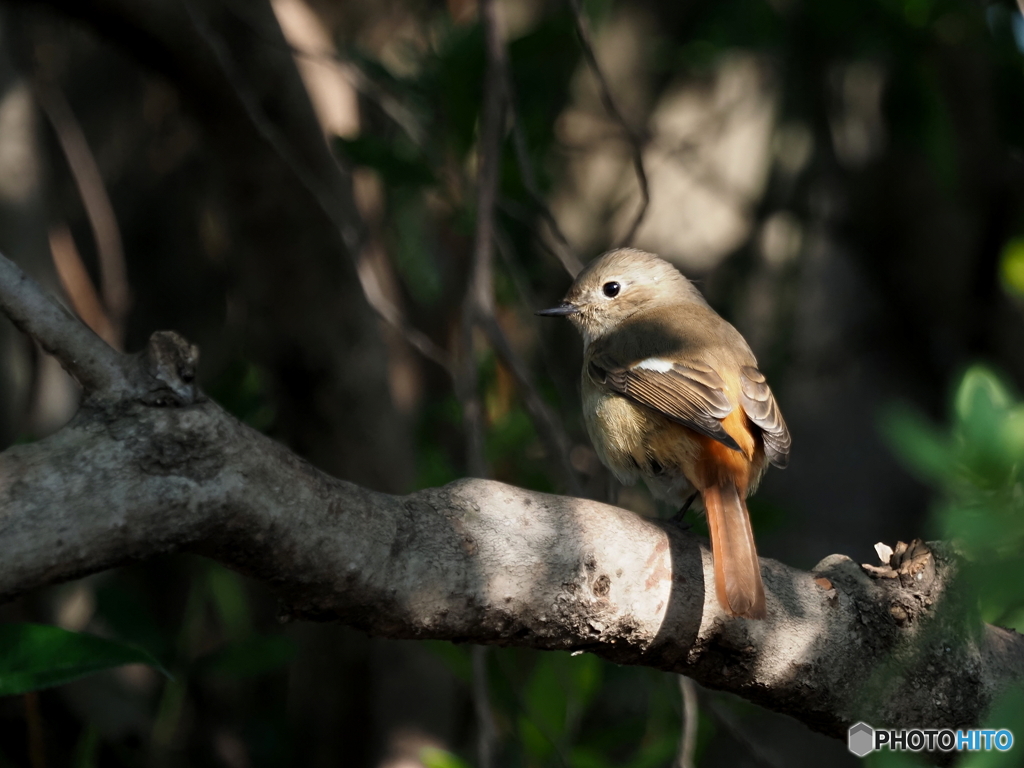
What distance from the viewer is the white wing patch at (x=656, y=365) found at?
2885 millimetres

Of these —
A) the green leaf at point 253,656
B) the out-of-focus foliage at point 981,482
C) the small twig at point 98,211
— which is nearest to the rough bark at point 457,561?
the out-of-focus foliage at point 981,482


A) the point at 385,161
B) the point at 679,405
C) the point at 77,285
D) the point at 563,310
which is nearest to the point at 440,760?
the point at 679,405

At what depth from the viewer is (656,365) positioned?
9.64ft

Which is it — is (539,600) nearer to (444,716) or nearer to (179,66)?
(444,716)

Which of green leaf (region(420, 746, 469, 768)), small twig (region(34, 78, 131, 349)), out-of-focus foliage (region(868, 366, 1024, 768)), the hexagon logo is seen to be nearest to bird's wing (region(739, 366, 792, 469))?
the hexagon logo

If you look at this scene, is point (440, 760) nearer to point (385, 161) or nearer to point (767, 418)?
point (767, 418)

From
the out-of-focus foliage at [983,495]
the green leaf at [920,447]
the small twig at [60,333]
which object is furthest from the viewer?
the small twig at [60,333]

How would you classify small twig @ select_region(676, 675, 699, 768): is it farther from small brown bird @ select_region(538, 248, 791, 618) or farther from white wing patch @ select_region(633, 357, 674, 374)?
white wing patch @ select_region(633, 357, 674, 374)

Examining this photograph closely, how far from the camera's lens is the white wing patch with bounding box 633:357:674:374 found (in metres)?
2.88

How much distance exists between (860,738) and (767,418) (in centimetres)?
92

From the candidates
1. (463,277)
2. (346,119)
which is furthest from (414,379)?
(346,119)

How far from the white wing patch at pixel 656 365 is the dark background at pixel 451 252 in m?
0.31
